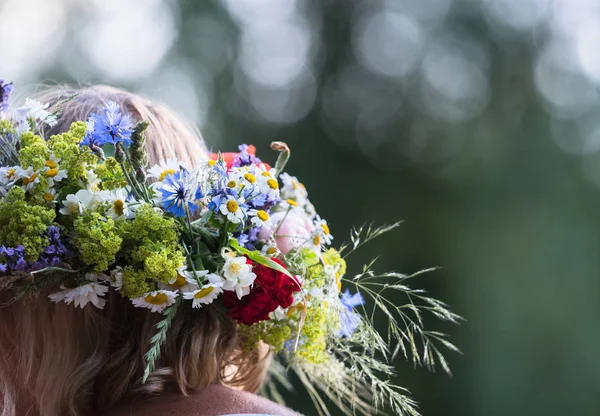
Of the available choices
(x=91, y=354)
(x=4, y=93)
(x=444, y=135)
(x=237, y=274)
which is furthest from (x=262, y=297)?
(x=444, y=135)

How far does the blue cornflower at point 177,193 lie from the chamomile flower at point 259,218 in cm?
10

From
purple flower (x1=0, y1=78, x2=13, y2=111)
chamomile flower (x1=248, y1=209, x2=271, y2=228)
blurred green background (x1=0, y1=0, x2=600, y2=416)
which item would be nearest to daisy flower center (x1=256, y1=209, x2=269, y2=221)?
chamomile flower (x1=248, y1=209, x2=271, y2=228)

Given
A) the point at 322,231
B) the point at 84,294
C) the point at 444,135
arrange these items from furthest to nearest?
the point at 444,135 → the point at 322,231 → the point at 84,294

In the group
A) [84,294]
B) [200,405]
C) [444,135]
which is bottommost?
[444,135]

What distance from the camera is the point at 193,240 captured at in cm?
95

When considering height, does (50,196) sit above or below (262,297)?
above

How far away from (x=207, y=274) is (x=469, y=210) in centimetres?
397

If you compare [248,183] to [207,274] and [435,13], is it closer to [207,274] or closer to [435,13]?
[207,274]

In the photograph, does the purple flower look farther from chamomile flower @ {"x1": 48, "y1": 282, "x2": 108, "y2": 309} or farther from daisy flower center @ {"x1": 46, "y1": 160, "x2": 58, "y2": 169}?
chamomile flower @ {"x1": 48, "y1": 282, "x2": 108, "y2": 309}

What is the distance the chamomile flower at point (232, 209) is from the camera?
92cm

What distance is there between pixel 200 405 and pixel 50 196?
40cm

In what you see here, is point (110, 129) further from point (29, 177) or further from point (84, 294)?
point (84, 294)

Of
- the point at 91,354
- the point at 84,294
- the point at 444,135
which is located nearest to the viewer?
the point at 84,294

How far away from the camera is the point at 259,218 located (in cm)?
96
